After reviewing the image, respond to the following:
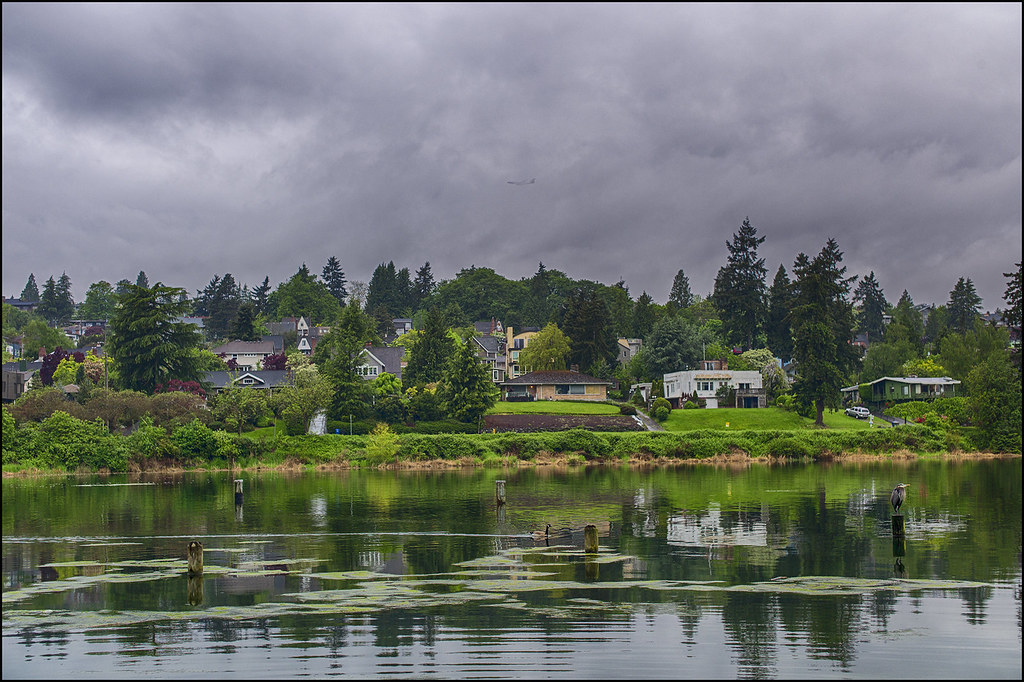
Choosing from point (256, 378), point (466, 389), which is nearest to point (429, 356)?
point (466, 389)

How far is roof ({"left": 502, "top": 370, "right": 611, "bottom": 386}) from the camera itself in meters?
121

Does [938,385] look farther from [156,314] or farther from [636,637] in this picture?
[636,637]

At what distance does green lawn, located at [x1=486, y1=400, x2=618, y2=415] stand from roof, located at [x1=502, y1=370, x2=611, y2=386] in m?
5.00

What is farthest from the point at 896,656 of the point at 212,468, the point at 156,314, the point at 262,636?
the point at 156,314

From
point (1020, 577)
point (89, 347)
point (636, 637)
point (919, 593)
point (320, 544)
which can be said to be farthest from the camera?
point (89, 347)

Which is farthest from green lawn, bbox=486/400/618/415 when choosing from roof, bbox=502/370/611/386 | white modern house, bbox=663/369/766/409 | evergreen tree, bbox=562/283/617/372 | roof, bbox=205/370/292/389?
roof, bbox=205/370/292/389

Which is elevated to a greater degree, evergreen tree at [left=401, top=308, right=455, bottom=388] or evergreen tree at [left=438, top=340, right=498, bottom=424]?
evergreen tree at [left=401, top=308, right=455, bottom=388]

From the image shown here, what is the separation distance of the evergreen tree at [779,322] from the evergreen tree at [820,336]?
9.95m

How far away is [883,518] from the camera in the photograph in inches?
1537

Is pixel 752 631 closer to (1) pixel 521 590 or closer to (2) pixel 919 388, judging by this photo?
(1) pixel 521 590

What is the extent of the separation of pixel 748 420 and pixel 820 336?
10735mm

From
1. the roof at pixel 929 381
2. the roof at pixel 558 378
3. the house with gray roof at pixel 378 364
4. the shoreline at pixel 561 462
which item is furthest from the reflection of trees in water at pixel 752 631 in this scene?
the house with gray roof at pixel 378 364

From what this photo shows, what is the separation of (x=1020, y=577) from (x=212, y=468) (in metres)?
65.0

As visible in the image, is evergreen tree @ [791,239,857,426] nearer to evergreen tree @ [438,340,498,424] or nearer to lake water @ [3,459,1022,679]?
evergreen tree @ [438,340,498,424]
